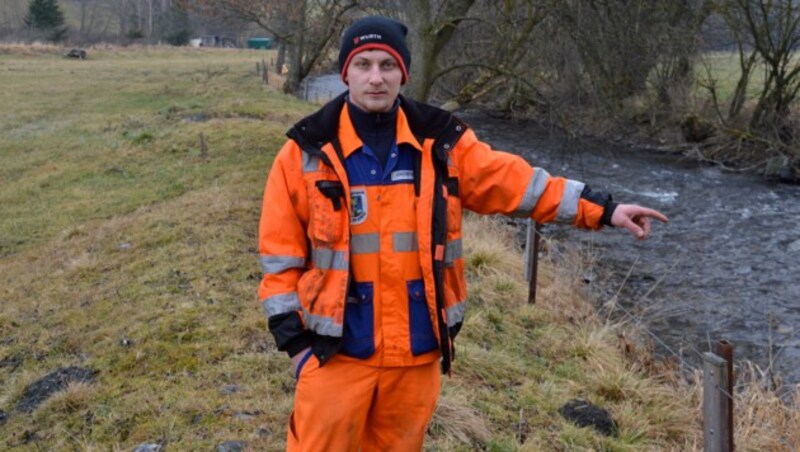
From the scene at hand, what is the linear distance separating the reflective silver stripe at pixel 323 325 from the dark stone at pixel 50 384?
2814 millimetres

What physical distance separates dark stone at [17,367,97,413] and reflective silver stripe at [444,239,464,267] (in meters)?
3.16

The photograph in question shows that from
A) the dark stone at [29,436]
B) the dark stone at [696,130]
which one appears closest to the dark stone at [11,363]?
A: the dark stone at [29,436]

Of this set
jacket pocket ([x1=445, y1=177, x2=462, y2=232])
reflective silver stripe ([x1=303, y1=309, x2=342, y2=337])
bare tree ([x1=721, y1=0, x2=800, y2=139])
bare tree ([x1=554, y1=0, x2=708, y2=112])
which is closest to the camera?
reflective silver stripe ([x1=303, y1=309, x2=342, y2=337])

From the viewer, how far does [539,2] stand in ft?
34.0

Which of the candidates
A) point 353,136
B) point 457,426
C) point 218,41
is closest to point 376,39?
point 353,136

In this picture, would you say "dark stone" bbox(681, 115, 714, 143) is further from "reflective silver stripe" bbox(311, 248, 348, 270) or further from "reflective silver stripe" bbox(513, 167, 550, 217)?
"reflective silver stripe" bbox(311, 248, 348, 270)

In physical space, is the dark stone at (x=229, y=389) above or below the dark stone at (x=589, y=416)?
above

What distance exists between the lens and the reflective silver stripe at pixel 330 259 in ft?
8.98

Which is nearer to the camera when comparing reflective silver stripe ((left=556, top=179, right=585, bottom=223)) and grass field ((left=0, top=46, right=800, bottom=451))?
reflective silver stripe ((left=556, top=179, right=585, bottom=223))

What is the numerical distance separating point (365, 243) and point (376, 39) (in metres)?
0.74

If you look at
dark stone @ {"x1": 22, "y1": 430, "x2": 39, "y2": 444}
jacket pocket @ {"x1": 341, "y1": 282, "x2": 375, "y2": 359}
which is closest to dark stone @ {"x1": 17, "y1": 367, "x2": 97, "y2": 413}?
dark stone @ {"x1": 22, "y1": 430, "x2": 39, "y2": 444}

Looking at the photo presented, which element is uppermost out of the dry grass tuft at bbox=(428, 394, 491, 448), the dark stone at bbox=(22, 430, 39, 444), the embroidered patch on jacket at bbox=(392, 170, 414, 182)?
the embroidered patch on jacket at bbox=(392, 170, 414, 182)

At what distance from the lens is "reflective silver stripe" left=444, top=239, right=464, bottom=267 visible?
113 inches

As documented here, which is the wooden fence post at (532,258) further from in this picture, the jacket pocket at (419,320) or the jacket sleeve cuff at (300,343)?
the jacket sleeve cuff at (300,343)
